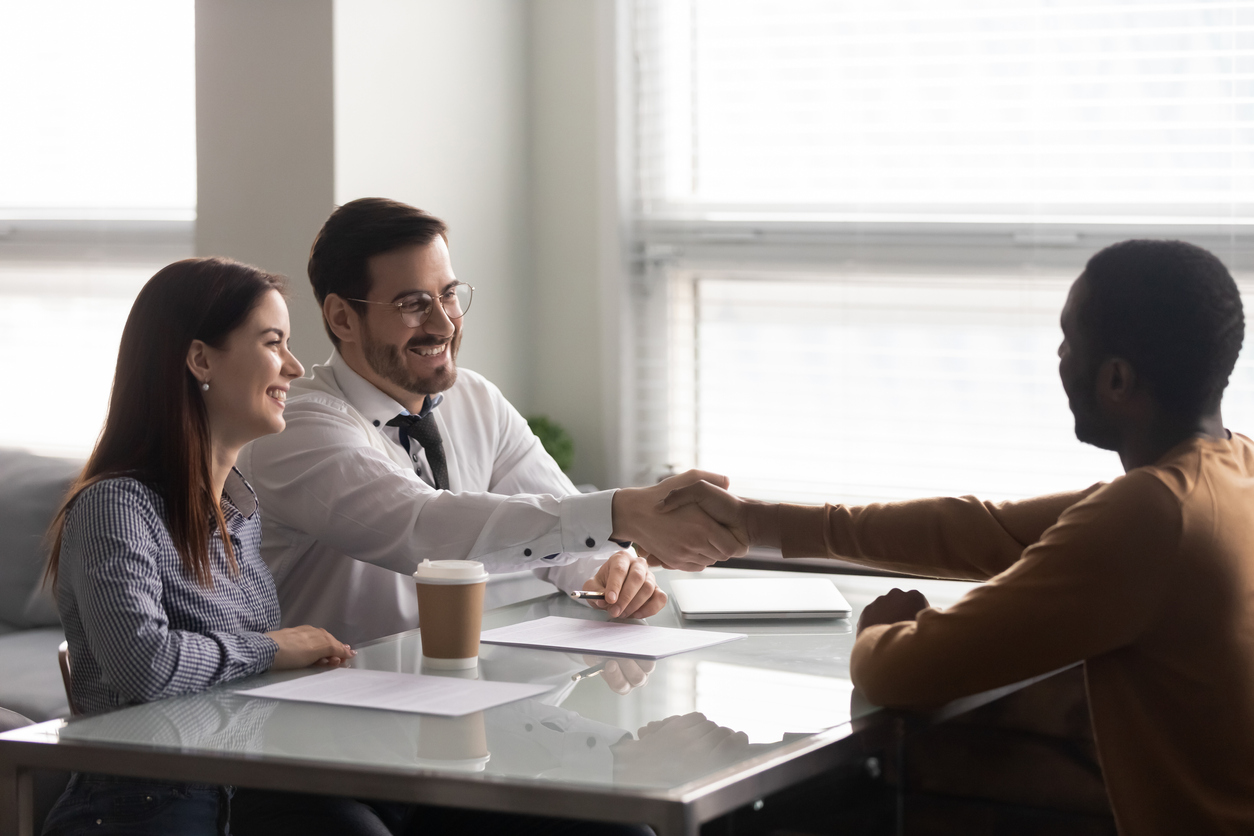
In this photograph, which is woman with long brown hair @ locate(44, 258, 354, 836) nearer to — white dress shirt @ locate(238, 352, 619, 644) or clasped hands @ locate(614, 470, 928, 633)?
white dress shirt @ locate(238, 352, 619, 644)

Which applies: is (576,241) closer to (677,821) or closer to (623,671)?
(623,671)

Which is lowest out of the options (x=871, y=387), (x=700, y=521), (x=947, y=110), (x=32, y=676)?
(x=32, y=676)

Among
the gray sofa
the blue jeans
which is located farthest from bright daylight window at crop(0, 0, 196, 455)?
the blue jeans

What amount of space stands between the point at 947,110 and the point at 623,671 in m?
1.94

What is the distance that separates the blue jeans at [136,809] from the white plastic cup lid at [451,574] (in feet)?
1.06

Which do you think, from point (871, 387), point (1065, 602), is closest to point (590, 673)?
point (1065, 602)

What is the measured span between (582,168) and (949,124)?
0.96m

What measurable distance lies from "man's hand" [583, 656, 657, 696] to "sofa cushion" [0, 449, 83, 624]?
189cm

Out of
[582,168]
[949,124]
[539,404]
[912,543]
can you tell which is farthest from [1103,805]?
[582,168]

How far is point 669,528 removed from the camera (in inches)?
73.1

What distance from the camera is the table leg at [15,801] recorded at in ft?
3.82

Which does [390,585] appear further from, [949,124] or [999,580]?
[949,124]

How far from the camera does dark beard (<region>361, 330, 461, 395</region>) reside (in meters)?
2.04

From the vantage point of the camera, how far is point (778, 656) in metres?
1.50
